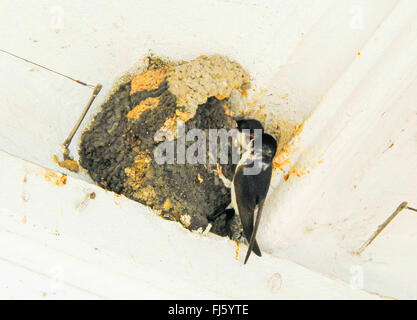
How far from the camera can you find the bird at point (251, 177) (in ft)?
8.43

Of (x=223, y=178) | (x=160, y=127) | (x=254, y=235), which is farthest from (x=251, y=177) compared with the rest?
(x=160, y=127)

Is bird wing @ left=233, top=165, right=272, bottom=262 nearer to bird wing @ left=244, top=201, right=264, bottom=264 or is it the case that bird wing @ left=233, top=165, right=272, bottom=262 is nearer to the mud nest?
bird wing @ left=244, top=201, right=264, bottom=264

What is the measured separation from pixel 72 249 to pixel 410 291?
1680 millimetres

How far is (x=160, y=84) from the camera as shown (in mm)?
2555

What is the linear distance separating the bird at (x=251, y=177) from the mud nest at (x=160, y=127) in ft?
0.44

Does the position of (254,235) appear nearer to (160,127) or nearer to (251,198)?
(251,198)

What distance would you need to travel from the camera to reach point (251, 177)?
2.64 m

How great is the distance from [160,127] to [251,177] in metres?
0.52

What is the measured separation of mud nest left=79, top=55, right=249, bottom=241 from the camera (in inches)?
94.0

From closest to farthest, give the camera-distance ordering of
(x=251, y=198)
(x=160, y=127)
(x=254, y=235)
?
(x=254, y=235) < (x=160, y=127) < (x=251, y=198)

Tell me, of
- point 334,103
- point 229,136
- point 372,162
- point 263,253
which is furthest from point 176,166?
point 372,162

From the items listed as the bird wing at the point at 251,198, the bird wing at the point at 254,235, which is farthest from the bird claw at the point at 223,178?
the bird wing at the point at 254,235

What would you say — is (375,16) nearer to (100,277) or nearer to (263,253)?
(263,253)

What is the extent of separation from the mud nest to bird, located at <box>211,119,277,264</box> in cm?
13
